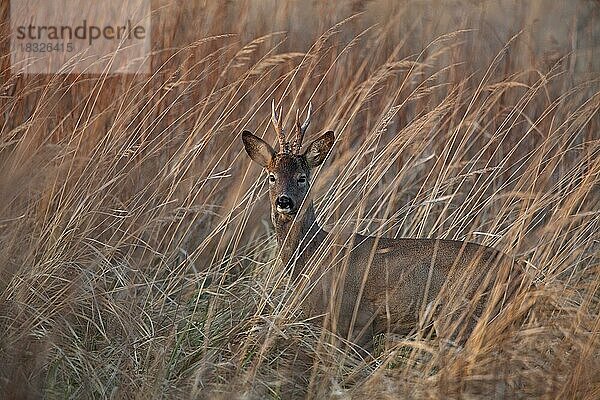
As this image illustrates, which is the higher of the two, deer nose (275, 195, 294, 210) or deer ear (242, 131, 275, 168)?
deer ear (242, 131, 275, 168)

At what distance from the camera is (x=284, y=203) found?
3.87 meters

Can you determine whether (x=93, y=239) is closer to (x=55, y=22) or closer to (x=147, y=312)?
(x=147, y=312)

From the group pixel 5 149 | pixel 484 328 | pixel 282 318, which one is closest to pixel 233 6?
pixel 5 149

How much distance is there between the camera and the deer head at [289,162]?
393 cm

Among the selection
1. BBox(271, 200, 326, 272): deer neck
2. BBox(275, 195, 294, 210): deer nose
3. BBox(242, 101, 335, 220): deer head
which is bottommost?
BBox(271, 200, 326, 272): deer neck

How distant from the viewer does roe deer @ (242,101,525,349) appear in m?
3.41

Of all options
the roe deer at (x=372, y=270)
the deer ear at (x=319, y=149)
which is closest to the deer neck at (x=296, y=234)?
the roe deer at (x=372, y=270)

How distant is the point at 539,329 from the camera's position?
300 cm

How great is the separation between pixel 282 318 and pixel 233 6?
2.14m

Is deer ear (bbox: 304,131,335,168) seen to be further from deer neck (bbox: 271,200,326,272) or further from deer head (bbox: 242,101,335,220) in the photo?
deer neck (bbox: 271,200,326,272)

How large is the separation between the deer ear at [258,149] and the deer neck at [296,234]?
0.64 feet

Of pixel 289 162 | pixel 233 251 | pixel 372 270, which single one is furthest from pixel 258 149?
pixel 372 270

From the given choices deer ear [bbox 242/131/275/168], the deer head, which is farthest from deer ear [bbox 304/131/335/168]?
deer ear [bbox 242/131/275/168]

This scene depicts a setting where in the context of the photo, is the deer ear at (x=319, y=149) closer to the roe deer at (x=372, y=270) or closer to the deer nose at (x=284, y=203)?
the roe deer at (x=372, y=270)
